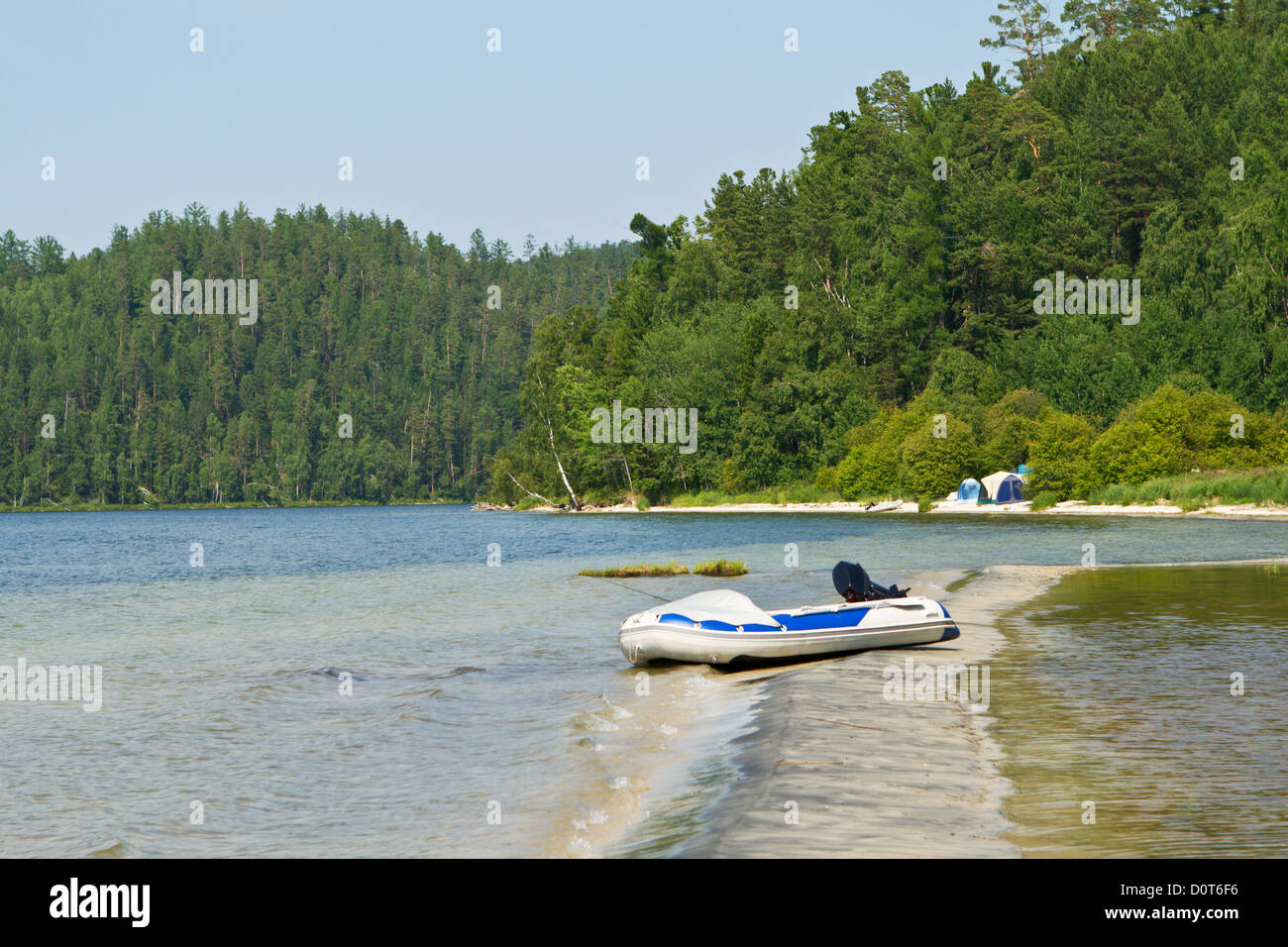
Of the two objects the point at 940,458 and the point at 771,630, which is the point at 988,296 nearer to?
the point at 940,458

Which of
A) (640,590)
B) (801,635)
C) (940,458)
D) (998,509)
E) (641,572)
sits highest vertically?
(940,458)

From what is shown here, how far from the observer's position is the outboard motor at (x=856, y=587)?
20781 mm

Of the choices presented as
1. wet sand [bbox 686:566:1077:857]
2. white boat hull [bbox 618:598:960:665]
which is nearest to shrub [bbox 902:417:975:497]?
white boat hull [bbox 618:598:960:665]

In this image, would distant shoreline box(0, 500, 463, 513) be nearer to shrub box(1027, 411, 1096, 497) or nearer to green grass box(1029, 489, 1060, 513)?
shrub box(1027, 411, 1096, 497)

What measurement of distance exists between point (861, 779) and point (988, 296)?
357 feet

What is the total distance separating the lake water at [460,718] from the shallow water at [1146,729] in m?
0.06

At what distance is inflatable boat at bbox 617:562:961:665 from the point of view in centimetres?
1945

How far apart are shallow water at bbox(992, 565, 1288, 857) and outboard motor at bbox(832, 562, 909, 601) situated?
7.69ft

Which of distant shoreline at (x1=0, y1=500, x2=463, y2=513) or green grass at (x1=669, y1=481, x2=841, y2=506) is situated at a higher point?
green grass at (x1=669, y1=481, x2=841, y2=506)

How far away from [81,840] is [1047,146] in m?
122

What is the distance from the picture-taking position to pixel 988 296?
372 ft

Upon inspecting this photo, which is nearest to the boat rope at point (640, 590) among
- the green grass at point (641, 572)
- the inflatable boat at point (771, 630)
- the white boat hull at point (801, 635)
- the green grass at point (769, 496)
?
the green grass at point (641, 572)

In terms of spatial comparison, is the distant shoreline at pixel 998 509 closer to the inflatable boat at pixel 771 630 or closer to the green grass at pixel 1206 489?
the green grass at pixel 1206 489

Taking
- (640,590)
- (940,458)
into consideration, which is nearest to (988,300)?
(940,458)
